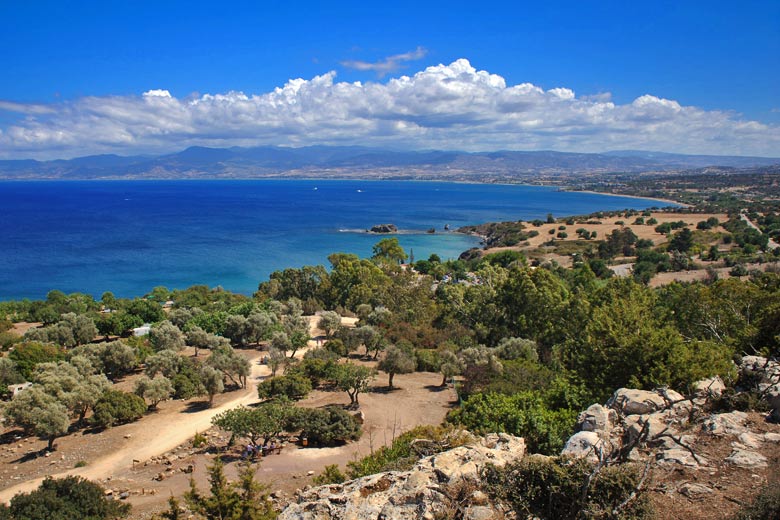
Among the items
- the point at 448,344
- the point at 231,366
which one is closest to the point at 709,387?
the point at 448,344

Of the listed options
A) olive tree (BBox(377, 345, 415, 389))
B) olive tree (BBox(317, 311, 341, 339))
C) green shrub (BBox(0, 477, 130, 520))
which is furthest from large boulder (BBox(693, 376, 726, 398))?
olive tree (BBox(317, 311, 341, 339))

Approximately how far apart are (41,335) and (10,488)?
18.5 metres

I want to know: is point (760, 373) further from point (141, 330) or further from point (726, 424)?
point (141, 330)

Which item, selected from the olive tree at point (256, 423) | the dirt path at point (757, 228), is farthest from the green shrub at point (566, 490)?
the dirt path at point (757, 228)

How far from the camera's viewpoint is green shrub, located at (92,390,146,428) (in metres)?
20.6

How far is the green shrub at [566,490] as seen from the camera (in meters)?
6.78

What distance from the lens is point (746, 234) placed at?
78.3 m

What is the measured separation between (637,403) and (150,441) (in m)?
18.1

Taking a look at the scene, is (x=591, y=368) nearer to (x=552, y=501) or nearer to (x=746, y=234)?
(x=552, y=501)

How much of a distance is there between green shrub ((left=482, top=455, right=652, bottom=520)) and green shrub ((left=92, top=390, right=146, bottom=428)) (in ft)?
61.3

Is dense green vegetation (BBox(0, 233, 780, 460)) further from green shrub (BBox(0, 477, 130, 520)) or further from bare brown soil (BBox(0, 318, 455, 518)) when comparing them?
green shrub (BBox(0, 477, 130, 520))

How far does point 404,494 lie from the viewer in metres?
7.76

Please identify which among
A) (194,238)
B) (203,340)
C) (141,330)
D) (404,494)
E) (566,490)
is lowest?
(194,238)

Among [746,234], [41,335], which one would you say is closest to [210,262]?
[41,335]
